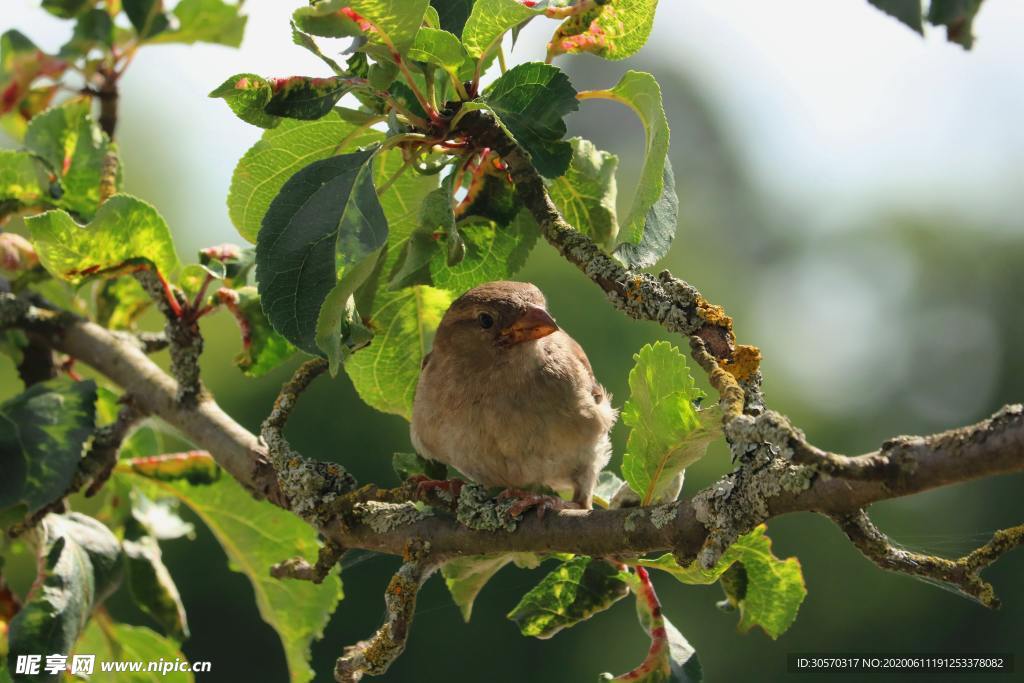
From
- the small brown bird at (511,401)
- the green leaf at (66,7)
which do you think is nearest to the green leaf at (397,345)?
the small brown bird at (511,401)

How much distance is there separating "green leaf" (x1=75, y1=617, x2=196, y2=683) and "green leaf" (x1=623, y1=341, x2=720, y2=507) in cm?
165

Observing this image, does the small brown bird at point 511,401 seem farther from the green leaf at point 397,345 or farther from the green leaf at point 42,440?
the green leaf at point 42,440

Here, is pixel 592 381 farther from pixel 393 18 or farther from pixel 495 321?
pixel 393 18

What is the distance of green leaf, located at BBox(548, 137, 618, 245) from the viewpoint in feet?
7.70

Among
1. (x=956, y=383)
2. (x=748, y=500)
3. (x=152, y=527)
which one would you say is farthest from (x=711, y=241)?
(x=748, y=500)

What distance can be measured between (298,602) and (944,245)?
826 inches

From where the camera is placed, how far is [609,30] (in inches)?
86.9

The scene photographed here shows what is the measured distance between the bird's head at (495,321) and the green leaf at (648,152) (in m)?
1.28

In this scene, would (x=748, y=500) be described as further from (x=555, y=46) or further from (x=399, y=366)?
(x=399, y=366)

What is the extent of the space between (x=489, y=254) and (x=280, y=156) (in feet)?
1.72

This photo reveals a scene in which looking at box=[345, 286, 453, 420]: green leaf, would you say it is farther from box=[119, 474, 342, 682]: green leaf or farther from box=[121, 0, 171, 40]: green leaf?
box=[121, 0, 171, 40]: green leaf

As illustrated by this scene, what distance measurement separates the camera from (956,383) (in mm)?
17375

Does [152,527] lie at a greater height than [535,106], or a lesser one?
lesser

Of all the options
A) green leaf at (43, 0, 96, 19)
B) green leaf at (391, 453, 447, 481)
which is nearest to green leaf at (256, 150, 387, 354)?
green leaf at (391, 453, 447, 481)
